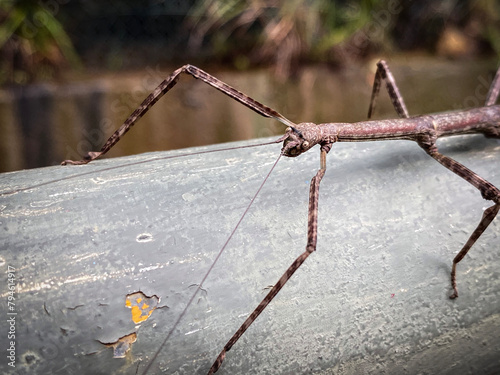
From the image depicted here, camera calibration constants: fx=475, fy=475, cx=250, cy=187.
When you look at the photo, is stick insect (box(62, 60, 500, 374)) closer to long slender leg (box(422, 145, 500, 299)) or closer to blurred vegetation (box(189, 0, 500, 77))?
long slender leg (box(422, 145, 500, 299))

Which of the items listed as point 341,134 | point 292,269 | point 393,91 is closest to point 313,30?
point 393,91

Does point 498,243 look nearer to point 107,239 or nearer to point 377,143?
point 377,143

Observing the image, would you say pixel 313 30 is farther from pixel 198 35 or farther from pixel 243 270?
pixel 243 270

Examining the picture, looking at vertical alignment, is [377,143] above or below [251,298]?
above

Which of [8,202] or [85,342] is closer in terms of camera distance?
[85,342]

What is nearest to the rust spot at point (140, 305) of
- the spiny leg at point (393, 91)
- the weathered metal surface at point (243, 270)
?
the weathered metal surface at point (243, 270)

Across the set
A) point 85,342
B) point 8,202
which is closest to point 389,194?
point 85,342

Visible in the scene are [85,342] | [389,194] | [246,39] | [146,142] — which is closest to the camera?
[85,342]
